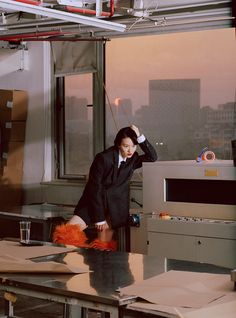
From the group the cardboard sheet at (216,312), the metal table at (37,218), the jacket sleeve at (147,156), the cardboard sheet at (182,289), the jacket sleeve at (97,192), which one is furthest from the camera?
the metal table at (37,218)

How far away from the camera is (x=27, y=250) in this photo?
9.93ft

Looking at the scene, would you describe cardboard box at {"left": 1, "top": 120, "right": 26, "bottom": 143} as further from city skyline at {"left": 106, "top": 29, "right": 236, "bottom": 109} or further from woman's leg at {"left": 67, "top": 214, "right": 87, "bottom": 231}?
woman's leg at {"left": 67, "top": 214, "right": 87, "bottom": 231}

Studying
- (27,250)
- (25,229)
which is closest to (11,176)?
(25,229)

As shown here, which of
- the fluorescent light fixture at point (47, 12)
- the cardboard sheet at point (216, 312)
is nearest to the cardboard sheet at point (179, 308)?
the cardboard sheet at point (216, 312)

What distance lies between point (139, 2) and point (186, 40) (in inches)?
57.2

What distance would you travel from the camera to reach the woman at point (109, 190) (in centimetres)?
500

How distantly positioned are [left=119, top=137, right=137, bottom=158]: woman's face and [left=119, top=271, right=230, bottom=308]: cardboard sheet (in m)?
2.51

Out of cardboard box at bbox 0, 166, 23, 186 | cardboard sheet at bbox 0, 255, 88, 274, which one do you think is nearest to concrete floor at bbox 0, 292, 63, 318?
cardboard box at bbox 0, 166, 23, 186

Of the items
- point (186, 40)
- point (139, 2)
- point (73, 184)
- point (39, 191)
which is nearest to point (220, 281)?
point (139, 2)

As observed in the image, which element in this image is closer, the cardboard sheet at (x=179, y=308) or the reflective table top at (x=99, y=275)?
the cardboard sheet at (x=179, y=308)

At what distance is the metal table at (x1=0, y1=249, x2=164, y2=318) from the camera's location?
2215mm

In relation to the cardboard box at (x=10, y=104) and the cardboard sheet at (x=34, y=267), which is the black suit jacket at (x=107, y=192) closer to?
the cardboard box at (x=10, y=104)

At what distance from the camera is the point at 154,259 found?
114 inches

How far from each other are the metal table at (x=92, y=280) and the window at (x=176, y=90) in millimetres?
2743
